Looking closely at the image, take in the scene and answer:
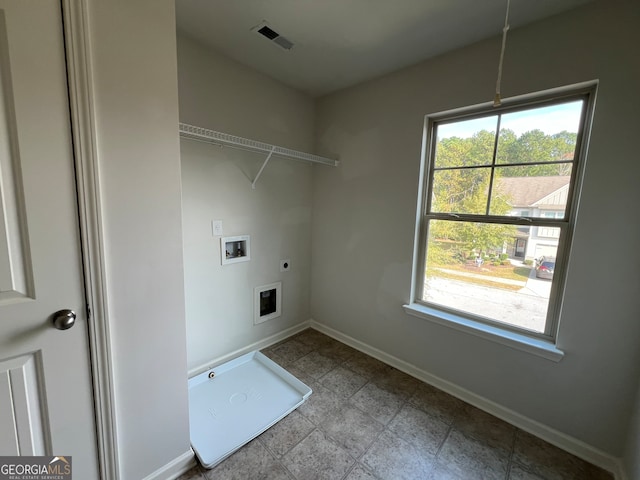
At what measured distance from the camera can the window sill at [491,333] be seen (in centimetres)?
154

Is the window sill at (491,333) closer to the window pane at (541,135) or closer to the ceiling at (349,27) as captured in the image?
the window pane at (541,135)

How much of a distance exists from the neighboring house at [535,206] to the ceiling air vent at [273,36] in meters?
1.72

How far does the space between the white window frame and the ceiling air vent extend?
3.67ft

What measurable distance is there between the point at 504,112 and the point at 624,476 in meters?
2.12

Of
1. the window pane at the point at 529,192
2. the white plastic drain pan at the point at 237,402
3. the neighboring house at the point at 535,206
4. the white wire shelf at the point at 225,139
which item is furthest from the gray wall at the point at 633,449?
the white wire shelf at the point at 225,139

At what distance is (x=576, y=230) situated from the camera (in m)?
1.43

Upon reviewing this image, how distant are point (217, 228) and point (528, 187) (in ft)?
7.18

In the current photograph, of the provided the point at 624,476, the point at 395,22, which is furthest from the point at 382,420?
the point at 395,22

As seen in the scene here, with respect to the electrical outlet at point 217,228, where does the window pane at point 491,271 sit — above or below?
below

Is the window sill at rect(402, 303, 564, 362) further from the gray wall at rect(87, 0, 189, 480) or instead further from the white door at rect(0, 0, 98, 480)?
the white door at rect(0, 0, 98, 480)

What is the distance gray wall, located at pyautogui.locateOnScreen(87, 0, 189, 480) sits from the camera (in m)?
0.98

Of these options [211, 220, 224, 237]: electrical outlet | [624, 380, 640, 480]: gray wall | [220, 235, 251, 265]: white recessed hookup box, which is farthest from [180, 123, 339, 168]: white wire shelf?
[624, 380, 640, 480]: gray wall

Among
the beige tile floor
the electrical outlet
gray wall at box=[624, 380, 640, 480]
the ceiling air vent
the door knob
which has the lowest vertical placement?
the beige tile floor

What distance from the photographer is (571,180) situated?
1503 millimetres
